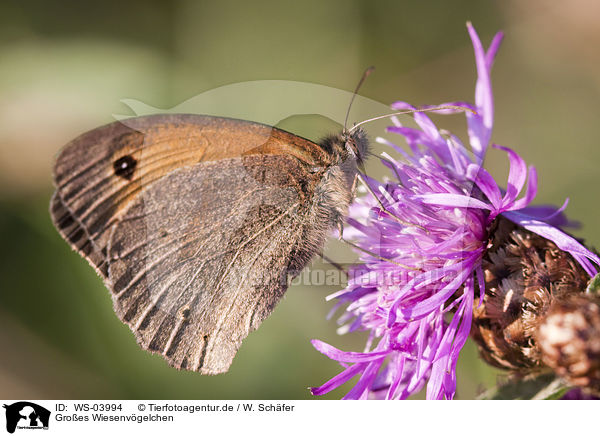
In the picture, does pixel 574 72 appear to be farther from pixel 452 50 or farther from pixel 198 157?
pixel 198 157

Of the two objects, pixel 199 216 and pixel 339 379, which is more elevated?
pixel 199 216

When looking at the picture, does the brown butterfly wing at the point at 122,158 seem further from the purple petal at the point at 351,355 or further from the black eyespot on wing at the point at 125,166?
the purple petal at the point at 351,355

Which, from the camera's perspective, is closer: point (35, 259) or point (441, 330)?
point (441, 330)

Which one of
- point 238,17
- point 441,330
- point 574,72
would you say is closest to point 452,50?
point 574,72

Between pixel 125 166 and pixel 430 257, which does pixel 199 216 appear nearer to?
pixel 125 166
